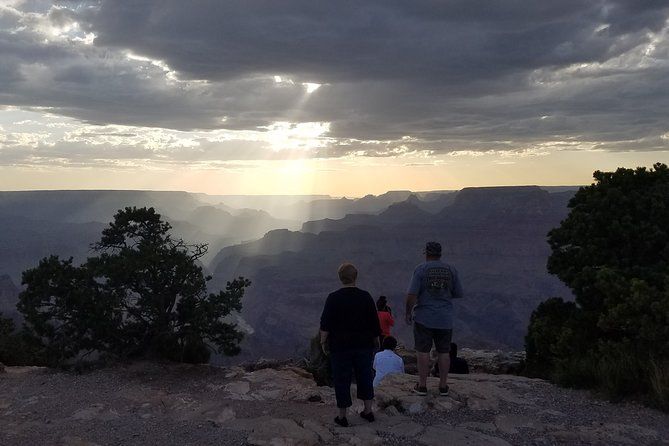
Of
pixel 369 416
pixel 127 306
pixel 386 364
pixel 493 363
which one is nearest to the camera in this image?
pixel 369 416

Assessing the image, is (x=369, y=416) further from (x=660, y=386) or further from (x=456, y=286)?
(x=660, y=386)

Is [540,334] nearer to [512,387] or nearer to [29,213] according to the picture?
[512,387]

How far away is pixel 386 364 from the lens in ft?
29.0

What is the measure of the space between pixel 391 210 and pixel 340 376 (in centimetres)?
14289

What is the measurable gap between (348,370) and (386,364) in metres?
2.59

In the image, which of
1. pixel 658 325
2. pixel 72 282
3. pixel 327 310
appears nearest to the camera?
pixel 327 310

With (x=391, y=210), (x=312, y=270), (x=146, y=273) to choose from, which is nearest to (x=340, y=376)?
(x=146, y=273)

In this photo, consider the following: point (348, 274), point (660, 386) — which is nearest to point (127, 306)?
point (348, 274)

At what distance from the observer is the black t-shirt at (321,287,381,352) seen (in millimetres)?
6219

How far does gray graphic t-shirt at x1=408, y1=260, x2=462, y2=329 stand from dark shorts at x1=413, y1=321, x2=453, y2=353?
0.31ft

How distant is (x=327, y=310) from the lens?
6.27 meters

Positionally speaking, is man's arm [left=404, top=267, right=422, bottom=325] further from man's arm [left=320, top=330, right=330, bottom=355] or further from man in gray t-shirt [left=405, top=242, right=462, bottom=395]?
man's arm [left=320, top=330, right=330, bottom=355]

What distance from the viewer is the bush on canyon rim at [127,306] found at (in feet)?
35.0

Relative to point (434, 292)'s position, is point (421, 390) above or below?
below
